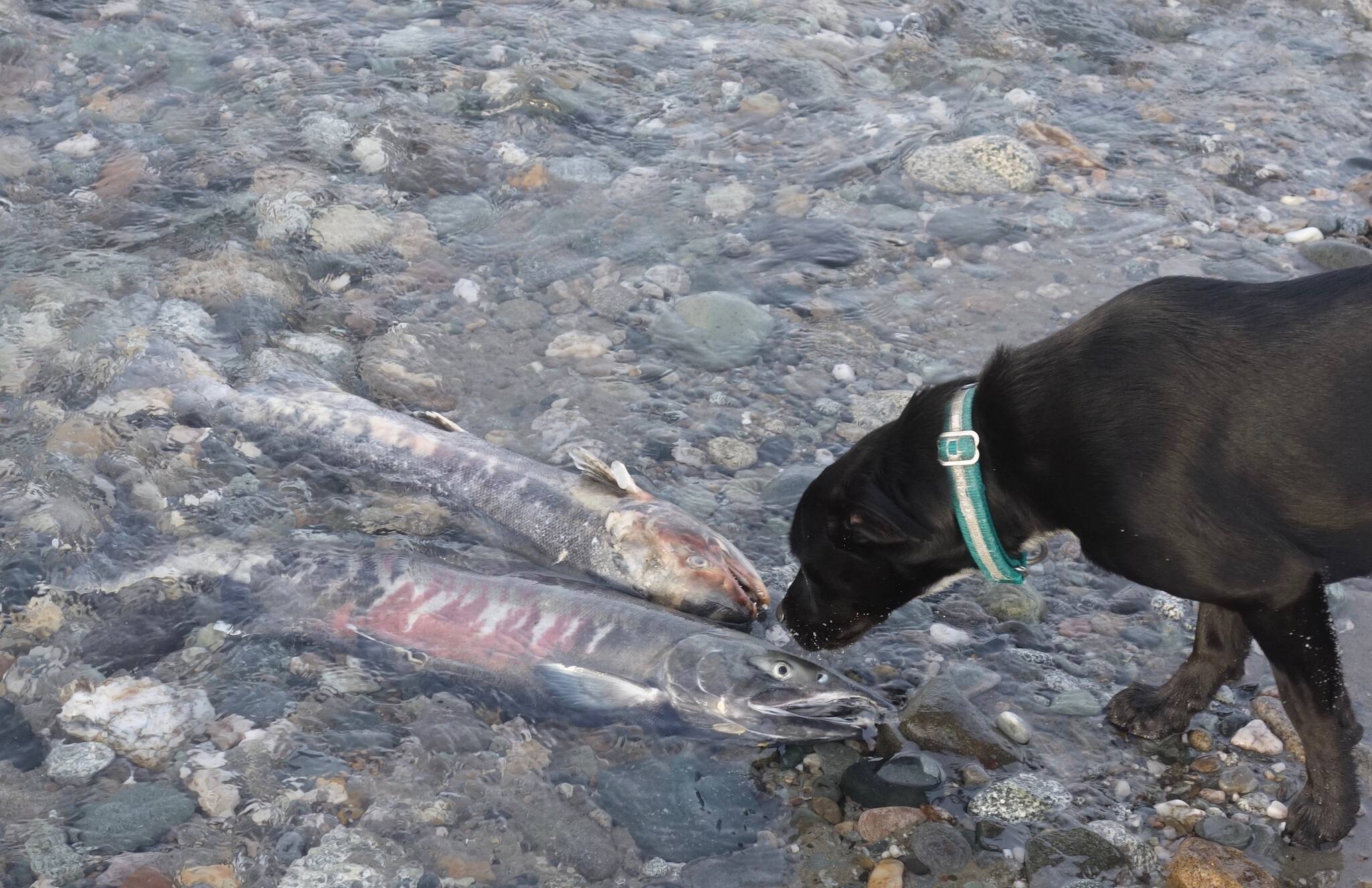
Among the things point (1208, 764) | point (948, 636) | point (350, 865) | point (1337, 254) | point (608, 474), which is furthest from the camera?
point (1337, 254)

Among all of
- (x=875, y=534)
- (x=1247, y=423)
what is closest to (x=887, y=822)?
(x=875, y=534)

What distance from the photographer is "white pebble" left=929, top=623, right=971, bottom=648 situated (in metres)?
4.25


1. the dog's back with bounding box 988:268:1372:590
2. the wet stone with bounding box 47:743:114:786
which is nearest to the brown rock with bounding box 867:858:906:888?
the dog's back with bounding box 988:268:1372:590

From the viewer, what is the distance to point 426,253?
6.11m

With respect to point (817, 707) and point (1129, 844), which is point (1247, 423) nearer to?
point (1129, 844)

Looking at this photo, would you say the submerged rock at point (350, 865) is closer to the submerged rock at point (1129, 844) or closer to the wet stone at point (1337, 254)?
the submerged rock at point (1129, 844)

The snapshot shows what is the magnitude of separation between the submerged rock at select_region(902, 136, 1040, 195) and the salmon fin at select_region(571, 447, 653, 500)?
128 inches

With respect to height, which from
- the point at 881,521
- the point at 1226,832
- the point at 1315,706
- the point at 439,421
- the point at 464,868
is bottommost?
the point at 464,868

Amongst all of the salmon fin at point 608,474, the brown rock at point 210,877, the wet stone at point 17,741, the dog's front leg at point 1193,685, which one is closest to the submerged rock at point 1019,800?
the dog's front leg at point 1193,685

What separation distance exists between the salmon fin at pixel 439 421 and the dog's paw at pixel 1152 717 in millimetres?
2650

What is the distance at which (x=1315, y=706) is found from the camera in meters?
3.46

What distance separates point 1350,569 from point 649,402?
9.21ft

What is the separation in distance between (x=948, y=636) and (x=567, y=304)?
2.58m

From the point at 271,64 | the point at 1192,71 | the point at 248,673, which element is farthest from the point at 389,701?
the point at 1192,71
